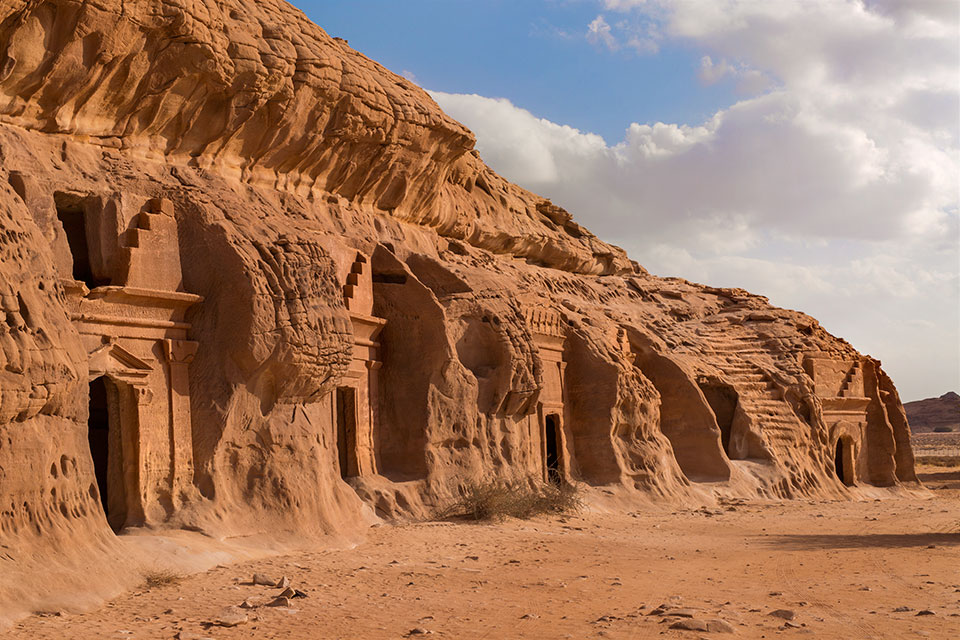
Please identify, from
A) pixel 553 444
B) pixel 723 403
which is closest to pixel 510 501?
pixel 553 444

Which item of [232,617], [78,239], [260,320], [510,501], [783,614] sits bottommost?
[783,614]

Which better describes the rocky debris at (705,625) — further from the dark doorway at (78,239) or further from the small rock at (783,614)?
the dark doorway at (78,239)

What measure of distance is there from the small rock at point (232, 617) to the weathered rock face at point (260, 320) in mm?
1575

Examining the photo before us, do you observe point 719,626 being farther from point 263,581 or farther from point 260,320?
point 260,320

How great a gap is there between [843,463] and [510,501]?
1538 centimetres

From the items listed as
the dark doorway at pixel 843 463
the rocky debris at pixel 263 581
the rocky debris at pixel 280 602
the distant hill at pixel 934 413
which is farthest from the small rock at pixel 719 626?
the distant hill at pixel 934 413

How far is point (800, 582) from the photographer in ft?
41.3

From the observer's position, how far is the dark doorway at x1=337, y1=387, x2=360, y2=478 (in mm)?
17578

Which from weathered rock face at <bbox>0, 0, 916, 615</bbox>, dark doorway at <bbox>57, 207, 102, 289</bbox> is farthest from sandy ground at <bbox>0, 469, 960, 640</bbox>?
dark doorway at <bbox>57, 207, 102, 289</bbox>

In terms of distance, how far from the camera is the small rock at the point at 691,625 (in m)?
9.48

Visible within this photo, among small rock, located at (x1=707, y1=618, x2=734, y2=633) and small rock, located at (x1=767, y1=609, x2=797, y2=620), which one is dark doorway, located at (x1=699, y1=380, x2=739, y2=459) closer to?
small rock, located at (x1=767, y1=609, x2=797, y2=620)

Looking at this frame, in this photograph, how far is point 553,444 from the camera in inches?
886

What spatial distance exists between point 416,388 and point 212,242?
5.27 m

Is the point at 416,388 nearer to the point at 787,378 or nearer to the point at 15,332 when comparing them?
the point at 15,332
